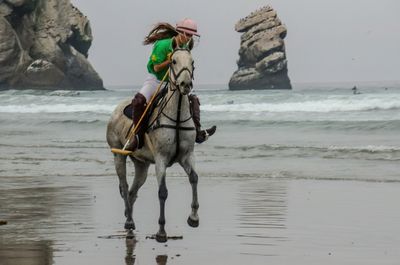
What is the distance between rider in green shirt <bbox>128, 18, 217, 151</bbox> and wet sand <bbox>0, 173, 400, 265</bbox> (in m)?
1.28

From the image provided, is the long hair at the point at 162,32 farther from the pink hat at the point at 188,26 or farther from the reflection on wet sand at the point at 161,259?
the reflection on wet sand at the point at 161,259

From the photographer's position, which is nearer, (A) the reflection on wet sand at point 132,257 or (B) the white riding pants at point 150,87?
(A) the reflection on wet sand at point 132,257

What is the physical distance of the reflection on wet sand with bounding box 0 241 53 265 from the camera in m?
9.38

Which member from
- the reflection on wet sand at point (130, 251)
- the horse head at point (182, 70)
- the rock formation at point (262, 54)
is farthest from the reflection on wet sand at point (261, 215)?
the rock formation at point (262, 54)

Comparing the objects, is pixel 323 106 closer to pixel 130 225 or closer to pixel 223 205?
pixel 223 205

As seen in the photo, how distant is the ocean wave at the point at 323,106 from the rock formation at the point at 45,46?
2123 inches

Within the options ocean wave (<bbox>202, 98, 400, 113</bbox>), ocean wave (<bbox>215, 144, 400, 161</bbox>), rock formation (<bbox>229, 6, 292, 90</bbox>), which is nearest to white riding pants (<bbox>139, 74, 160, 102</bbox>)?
ocean wave (<bbox>215, 144, 400, 161</bbox>)

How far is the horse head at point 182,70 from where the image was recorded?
32.8ft

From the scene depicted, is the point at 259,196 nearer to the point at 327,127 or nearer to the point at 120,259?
the point at 120,259

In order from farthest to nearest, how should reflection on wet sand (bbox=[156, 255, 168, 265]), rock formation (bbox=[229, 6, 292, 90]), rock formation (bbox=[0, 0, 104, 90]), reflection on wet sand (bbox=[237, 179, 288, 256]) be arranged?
rock formation (bbox=[229, 6, 292, 90]), rock formation (bbox=[0, 0, 104, 90]), reflection on wet sand (bbox=[237, 179, 288, 256]), reflection on wet sand (bbox=[156, 255, 168, 265])

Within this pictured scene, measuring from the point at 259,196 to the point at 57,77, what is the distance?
332 feet

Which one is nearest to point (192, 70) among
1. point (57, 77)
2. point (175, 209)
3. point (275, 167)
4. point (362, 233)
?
point (362, 233)

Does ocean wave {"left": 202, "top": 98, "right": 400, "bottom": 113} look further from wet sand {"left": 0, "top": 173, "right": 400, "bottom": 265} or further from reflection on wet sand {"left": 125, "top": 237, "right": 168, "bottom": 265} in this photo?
reflection on wet sand {"left": 125, "top": 237, "right": 168, "bottom": 265}

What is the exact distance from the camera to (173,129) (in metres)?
10.6
